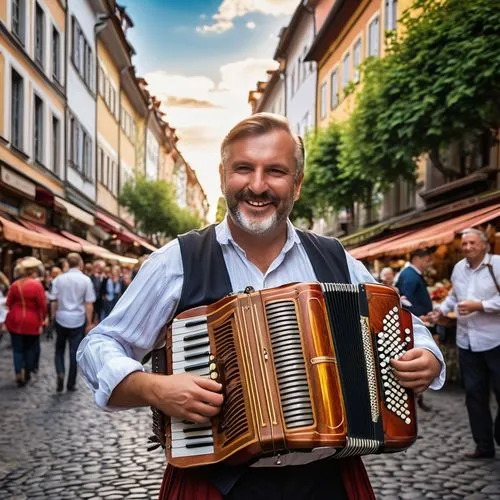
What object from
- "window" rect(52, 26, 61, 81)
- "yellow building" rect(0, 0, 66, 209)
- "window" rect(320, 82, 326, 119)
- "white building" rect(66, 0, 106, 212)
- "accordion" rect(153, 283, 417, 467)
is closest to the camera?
"accordion" rect(153, 283, 417, 467)

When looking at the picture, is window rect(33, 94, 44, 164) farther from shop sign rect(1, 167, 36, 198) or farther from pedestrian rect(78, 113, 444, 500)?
pedestrian rect(78, 113, 444, 500)

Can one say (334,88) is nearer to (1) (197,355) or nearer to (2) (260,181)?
(2) (260,181)

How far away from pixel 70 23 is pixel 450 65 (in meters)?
16.7

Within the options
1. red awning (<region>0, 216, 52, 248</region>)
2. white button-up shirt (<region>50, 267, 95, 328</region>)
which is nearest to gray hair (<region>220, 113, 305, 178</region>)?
white button-up shirt (<region>50, 267, 95, 328</region>)

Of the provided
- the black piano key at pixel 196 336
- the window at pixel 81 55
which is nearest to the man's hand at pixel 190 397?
the black piano key at pixel 196 336

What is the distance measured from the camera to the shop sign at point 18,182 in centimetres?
1695

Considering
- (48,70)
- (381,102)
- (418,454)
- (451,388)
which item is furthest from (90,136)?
(418,454)

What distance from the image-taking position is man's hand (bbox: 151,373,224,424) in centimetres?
213

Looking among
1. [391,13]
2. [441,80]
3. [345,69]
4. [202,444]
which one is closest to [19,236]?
[441,80]

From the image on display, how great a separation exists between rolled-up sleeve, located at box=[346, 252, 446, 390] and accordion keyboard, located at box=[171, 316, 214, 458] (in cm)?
64

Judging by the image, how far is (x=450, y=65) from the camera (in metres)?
13.8

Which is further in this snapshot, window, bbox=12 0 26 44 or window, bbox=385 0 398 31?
window, bbox=385 0 398 31

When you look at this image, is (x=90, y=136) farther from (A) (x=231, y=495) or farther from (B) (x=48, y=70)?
(A) (x=231, y=495)

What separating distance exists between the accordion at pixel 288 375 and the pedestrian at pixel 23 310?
9.05m
